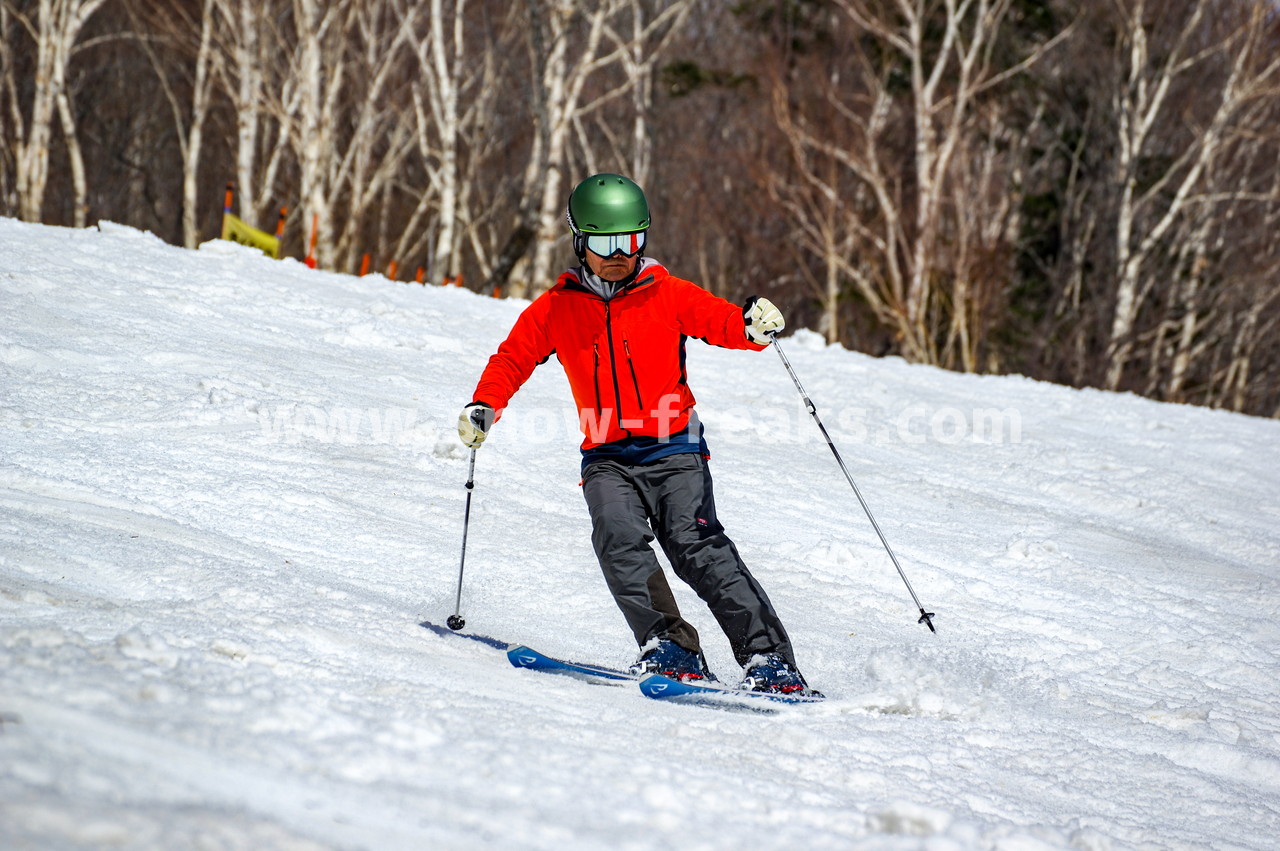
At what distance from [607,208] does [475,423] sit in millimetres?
896

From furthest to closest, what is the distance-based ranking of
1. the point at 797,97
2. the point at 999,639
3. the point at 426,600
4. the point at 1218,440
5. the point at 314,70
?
1. the point at 797,97
2. the point at 314,70
3. the point at 1218,440
4. the point at 999,639
5. the point at 426,600

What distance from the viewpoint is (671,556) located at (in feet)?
12.0

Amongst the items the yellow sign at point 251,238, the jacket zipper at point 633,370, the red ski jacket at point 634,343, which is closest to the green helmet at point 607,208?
the red ski jacket at point 634,343

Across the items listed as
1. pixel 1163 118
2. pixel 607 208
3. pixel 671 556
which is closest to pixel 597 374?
pixel 607 208

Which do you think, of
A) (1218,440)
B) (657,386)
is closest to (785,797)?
(657,386)

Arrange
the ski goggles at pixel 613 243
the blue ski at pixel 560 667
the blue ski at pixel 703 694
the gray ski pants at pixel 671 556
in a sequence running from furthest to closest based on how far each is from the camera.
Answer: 1. the ski goggles at pixel 613 243
2. the gray ski pants at pixel 671 556
3. the blue ski at pixel 560 667
4. the blue ski at pixel 703 694

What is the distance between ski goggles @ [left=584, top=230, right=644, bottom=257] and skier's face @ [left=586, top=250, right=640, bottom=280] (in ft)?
0.05

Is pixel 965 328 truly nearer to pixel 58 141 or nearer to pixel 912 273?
pixel 912 273

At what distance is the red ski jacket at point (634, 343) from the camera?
3.65 m

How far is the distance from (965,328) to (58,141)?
26.6 meters

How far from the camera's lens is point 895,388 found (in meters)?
9.22

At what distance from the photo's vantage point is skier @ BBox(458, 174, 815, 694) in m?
3.52

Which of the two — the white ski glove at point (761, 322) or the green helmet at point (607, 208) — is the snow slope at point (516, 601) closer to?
the white ski glove at point (761, 322)

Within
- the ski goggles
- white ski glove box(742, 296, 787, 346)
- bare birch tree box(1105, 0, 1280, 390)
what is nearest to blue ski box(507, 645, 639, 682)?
white ski glove box(742, 296, 787, 346)
